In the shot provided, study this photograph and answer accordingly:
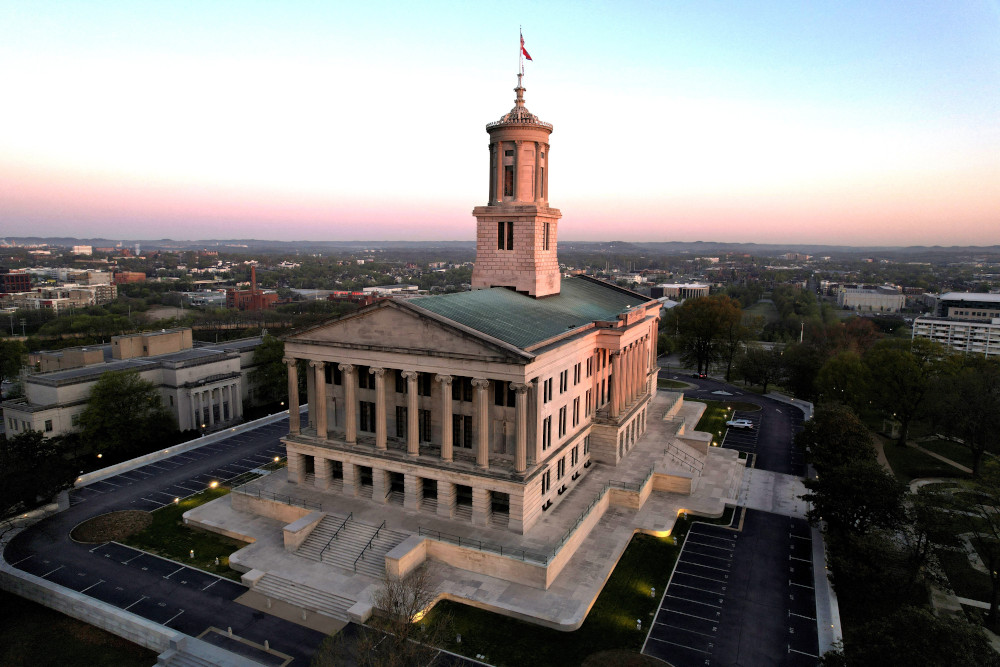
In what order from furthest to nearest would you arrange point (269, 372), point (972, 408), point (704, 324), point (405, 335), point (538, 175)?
point (704, 324) < point (269, 372) < point (538, 175) < point (972, 408) < point (405, 335)


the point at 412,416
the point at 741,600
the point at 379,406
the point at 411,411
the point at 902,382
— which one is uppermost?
the point at 379,406

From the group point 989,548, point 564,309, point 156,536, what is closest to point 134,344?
point 156,536

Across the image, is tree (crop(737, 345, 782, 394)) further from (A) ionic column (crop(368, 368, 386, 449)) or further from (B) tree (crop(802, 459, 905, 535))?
(A) ionic column (crop(368, 368, 386, 449))

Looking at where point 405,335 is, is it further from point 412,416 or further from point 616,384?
point 616,384

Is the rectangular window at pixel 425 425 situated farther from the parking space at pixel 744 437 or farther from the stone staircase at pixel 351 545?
the parking space at pixel 744 437

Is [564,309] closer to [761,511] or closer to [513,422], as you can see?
[513,422]

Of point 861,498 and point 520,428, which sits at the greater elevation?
point 520,428

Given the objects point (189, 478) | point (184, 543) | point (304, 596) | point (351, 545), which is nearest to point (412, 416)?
point (351, 545)
